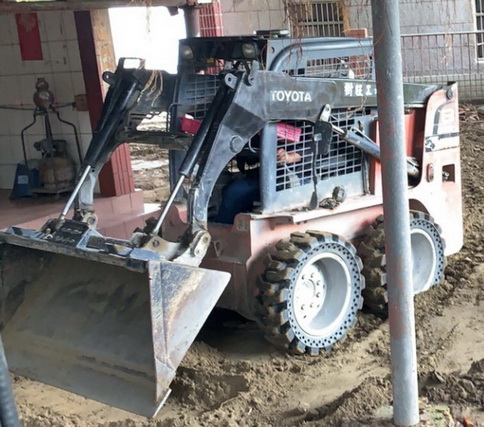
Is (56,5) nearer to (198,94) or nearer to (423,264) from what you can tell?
(198,94)

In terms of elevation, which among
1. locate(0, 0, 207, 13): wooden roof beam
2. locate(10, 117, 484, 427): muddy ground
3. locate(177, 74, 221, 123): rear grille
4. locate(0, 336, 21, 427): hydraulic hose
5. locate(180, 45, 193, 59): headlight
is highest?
locate(0, 0, 207, 13): wooden roof beam

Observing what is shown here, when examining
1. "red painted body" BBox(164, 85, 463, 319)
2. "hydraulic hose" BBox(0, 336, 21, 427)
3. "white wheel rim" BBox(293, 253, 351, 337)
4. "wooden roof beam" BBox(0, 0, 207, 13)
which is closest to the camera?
"hydraulic hose" BBox(0, 336, 21, 427)

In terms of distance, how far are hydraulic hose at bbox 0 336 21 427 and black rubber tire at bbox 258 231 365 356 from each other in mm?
2494

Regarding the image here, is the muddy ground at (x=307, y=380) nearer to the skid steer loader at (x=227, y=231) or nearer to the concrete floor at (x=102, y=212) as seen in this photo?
the skid steer loader at (x=227, y=231)

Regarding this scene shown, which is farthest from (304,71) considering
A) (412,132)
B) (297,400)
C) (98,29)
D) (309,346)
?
(98,29)

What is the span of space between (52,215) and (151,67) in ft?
7.74

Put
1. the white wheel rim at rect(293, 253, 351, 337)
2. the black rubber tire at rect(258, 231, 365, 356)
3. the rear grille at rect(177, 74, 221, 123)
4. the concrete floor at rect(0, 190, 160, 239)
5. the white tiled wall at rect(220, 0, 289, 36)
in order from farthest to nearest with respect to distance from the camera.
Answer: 1. the white tiled wall at rect(220, 0, 289, 36)
2. the concrete floor at rect(0, 190, 160, 239)
3. the rear grille at rect(177, 74, 221, 123)
4. the white wheel rim at rect(293, 253, 351, 337)
5. the black rubber tire at rect(258, 231, 365, 356)

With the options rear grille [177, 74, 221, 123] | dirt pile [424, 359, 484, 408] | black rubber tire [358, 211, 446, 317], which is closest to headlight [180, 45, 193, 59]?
rear grille [177, 74, 221, 123]

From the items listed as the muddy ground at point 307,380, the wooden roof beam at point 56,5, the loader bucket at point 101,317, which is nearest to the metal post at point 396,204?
the muddy ground at point 307,380

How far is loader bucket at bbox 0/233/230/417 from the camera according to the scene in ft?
13.1

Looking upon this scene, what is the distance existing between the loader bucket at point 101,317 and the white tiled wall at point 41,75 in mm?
3012

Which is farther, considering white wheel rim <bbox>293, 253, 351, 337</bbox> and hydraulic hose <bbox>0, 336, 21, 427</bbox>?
white wheel rim <bbox>293, 253, 351, 337</bbox>

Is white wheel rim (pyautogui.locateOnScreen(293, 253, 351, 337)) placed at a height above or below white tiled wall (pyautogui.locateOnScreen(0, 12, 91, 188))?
below

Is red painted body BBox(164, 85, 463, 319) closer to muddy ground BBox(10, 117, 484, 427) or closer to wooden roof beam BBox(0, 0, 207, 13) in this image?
muddy ground BBox(10, 117, 484, 427)
